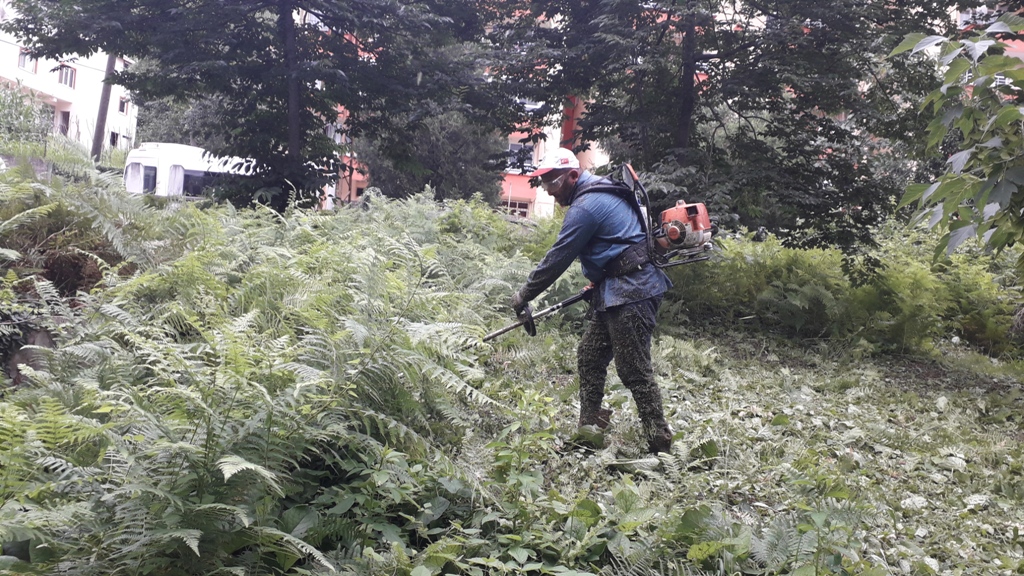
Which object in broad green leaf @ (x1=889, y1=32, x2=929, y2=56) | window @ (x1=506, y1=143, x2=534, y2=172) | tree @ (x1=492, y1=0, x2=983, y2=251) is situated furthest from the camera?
window @ (x1=506, y1=143, x2=534, y2=172)

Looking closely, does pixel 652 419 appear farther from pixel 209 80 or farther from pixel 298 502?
pixel 209 80

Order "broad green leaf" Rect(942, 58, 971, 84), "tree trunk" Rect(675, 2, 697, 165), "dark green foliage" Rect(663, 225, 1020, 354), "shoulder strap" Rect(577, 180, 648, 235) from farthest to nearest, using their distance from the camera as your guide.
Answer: "tree trunk" Rect(675, 2, 697, 165) < "dark green foliage" Rect(663, 225, 1020, 354) < "shoulder strap" Rect(577, 180, 648, 235) < "broad green leaf" Rect(942, 58, 971, 84)

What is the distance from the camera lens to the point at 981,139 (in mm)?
3355

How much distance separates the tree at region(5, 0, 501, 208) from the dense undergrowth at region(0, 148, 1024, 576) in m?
5.70

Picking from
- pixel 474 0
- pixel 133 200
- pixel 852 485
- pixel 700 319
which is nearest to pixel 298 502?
pixel 852 485

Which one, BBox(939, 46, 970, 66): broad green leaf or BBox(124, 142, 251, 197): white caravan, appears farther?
BBox(124, 142, 251, 197): white caravan

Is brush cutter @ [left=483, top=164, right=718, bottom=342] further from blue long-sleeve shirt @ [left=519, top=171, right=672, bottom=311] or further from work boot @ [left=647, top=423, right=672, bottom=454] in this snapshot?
work boot @ [left=647, top=423, right=672, bottom=454]

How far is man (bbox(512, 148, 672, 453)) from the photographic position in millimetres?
4828

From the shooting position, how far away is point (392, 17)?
42.5ft

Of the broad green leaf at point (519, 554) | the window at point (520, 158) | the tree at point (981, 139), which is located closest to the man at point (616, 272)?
the broad green leaf at point (519, 554)

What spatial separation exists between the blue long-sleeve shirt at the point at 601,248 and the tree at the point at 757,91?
4904 mm

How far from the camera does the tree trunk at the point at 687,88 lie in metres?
10.9

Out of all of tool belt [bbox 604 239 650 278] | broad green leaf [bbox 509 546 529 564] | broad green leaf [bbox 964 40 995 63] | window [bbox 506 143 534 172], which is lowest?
broad green leaf [bbox 509 546 529 564]

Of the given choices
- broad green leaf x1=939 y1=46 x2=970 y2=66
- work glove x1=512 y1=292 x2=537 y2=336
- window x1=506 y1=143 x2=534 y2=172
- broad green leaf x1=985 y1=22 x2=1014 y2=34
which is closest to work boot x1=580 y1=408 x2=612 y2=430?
work glove x1=512 y1=292 x2=537 y2=336
